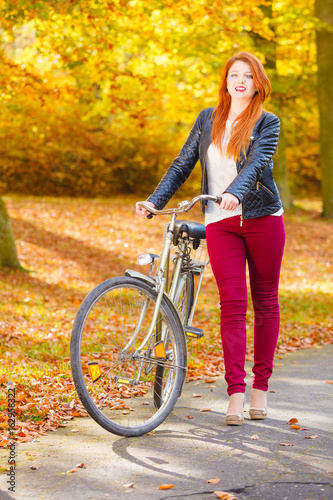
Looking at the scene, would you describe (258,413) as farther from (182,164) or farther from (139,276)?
(182,164)

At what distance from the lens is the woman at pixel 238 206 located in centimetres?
384

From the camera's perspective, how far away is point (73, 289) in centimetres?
1021

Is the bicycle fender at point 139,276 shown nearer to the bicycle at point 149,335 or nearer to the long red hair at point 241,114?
the bicycle at point 149,335

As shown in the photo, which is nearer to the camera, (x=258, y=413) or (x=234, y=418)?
(x=234, y=418)

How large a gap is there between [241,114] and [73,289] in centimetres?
671

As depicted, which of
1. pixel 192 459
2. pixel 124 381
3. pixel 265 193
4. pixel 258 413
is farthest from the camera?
pixel 258 413

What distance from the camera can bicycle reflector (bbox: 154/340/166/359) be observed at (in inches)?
147

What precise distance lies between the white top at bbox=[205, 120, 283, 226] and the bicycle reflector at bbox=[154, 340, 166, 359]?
30.8 inches

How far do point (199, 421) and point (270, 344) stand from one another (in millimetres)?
637

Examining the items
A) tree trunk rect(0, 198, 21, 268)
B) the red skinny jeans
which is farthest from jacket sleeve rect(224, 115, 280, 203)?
tree trunk rect(0, 198, 21, 268)

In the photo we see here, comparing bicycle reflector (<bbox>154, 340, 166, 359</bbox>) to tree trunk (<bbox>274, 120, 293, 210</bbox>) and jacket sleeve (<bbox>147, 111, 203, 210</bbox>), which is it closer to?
jacket sleeve (<bbox>147, 111, 203, 210</bbox>)

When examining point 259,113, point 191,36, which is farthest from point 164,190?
point 191,36

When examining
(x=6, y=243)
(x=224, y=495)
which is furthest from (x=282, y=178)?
(x=224, y=495)

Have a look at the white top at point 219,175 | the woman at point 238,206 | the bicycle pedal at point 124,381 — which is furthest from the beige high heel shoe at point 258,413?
the white top at point 219,175
